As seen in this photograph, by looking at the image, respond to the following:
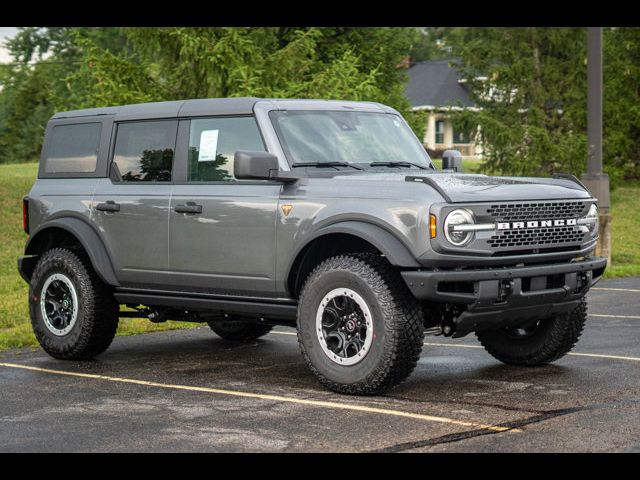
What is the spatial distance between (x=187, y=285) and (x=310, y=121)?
1.58 m

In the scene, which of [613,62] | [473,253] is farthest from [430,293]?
[613,62]

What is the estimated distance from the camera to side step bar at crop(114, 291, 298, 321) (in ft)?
28.5

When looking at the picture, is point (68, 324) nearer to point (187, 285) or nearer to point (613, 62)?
point (187, 285)

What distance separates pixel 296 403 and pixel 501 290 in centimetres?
153

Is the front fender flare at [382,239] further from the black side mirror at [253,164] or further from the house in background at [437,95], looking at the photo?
the house in background at [437,95]

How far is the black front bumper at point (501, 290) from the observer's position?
25.2 ft

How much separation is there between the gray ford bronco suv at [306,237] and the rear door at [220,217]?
13 mm

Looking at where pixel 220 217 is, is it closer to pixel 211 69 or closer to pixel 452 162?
pixel 452 162

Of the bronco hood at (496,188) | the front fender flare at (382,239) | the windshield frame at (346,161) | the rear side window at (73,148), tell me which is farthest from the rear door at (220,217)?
the bronco hood at (496,188)

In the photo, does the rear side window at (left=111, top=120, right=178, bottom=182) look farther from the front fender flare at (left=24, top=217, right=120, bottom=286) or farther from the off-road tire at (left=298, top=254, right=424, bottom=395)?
the off-road tire at (left=298, top=254, right=424, bottom=395)

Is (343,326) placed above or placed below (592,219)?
below

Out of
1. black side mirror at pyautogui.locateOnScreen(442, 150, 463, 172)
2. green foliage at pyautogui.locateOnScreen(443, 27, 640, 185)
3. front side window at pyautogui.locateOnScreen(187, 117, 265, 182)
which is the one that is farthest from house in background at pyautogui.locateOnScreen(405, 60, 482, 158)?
front side window at pyautogui.locateOnScreen(187, 117, 265, 182)

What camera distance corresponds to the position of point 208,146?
30.4ft

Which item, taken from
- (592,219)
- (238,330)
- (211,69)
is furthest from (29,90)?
(592,219)
